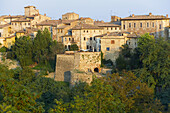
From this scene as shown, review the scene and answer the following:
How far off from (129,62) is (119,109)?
69.9ft

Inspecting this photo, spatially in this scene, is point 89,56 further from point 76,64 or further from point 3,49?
point 3,49

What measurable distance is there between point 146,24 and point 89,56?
14.6 metres

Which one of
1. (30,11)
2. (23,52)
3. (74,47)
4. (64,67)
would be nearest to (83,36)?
(74,47)

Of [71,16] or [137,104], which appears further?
[71,16]

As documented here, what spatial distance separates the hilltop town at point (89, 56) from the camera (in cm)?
3298

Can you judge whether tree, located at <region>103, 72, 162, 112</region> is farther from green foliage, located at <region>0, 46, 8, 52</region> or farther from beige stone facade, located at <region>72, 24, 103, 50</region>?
green foliage, located at <region>0, 46, 8, 52</region>

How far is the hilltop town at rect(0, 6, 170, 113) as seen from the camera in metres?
33.0

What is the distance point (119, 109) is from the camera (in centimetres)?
2073

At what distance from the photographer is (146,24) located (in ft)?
160

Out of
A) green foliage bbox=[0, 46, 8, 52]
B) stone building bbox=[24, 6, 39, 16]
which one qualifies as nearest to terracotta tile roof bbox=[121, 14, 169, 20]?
green foliage bbox=[0, 46, 8, 52]

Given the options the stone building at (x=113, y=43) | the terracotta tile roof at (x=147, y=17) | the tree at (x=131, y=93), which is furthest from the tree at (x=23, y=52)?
the tree at (x=131, y=93)

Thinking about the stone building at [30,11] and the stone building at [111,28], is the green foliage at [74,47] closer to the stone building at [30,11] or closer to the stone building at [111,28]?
the stone building at [111,28]

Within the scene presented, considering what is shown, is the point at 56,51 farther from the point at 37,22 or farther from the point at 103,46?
the point at 37,22

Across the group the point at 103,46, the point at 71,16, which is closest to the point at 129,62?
the point at 103,46
